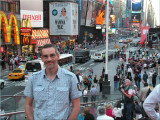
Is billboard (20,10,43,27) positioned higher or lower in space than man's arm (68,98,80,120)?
higher

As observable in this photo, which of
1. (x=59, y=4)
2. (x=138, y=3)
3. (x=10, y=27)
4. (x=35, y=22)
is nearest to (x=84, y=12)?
(x=59, y=4)

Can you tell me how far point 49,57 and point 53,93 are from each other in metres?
0.45

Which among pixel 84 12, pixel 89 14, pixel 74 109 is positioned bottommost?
pixel 74 109

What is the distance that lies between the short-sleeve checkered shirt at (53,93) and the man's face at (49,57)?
0.35ft

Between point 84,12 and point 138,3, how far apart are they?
175 ft

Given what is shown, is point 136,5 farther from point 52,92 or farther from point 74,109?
point 52,92

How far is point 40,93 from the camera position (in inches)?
126

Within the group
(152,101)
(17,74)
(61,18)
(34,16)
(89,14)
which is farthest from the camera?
(89,14)

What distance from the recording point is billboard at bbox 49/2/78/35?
205ft

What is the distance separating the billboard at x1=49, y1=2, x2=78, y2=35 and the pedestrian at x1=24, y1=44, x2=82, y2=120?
2369 inches

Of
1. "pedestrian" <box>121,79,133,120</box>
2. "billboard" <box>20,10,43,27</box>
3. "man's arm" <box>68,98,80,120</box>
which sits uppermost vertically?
"billboard" <box>20,10,43,27</box>

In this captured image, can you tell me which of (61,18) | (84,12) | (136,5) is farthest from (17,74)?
(136,5)

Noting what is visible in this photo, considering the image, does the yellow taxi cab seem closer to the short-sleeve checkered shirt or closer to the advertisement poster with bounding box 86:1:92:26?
the short-sleeve checkered shirt

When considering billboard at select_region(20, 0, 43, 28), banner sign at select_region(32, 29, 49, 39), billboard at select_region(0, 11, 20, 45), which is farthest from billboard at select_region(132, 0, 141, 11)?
billboard at select_region(0, 11, 20, 45)
